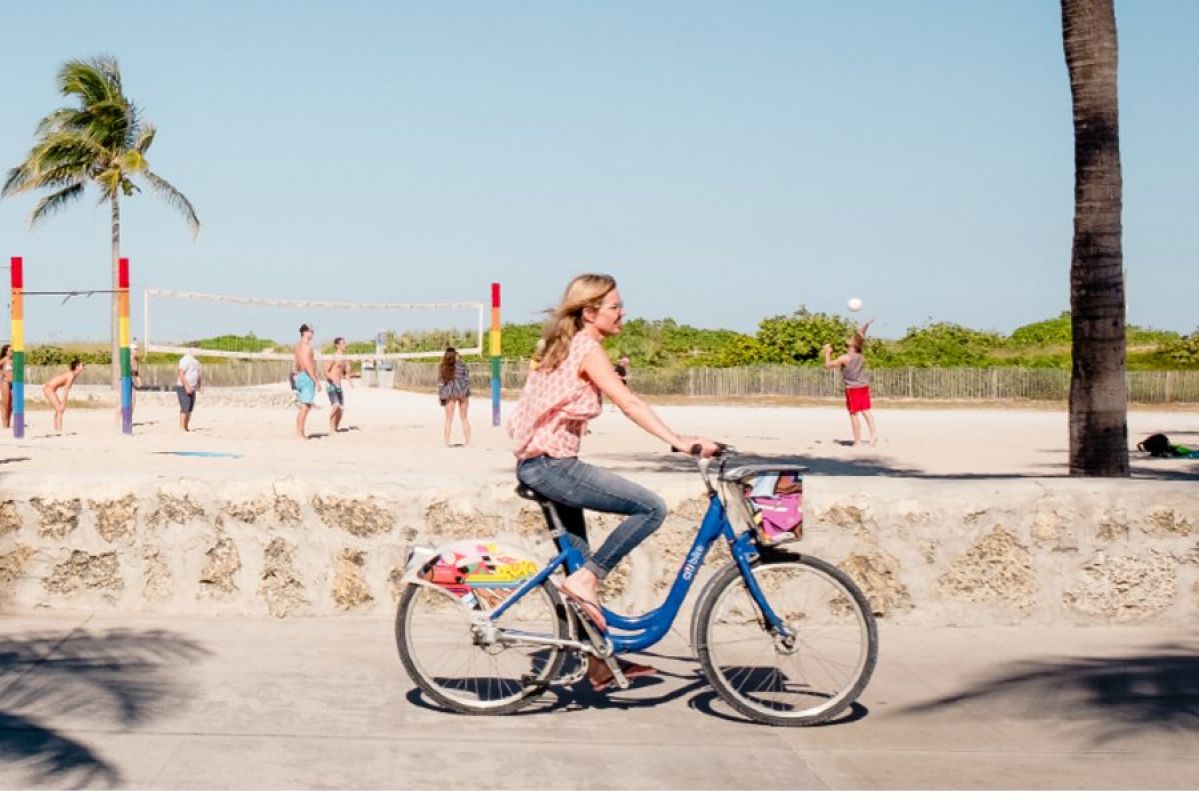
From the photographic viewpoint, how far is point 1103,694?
6.75 metres

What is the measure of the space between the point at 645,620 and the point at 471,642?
693 mm

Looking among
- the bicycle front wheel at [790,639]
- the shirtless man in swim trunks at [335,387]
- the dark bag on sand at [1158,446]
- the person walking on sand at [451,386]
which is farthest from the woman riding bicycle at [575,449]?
the shirtless man in swim trunks at [335,387]

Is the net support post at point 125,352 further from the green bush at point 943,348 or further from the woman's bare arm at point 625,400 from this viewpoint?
the green bush at point 943,348

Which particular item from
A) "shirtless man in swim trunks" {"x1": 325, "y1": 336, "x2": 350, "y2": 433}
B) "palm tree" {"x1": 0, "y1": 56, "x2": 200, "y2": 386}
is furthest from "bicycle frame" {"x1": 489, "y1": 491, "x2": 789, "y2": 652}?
"palm tree" {"x1": 0, "y1": 56, "x2": 200, "y2": 386}

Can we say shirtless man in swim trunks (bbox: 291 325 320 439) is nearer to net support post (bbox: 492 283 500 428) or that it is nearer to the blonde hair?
net support post (bbox: 492 283 500 428)

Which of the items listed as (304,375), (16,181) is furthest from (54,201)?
(304,375)

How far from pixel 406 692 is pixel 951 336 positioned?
61.8 metres

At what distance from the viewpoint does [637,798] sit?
509 centimetres

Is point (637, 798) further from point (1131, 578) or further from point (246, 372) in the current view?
point (246, 372)

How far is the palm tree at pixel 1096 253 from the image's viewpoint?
10703 millimetres

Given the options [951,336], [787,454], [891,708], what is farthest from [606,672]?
[951,336]

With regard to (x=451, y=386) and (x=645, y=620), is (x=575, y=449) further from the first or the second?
(x=451, y=386)

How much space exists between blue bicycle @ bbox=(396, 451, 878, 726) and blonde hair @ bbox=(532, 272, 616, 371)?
0.54 metres

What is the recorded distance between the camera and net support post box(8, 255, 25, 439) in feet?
87.0
